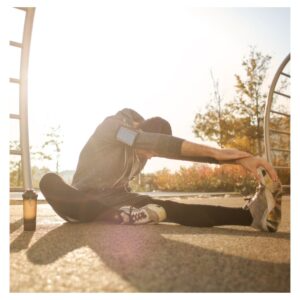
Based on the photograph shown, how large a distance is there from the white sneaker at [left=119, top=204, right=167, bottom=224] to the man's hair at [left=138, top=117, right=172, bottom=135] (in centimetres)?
48

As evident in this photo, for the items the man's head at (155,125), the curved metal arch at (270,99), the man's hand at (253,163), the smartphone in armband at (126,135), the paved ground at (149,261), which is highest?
the curved metal arch at (270,99)

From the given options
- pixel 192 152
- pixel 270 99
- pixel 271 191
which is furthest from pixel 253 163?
pixel 270 99

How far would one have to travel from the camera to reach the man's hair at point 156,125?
7.89 feet

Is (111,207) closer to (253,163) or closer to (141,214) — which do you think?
(141,214)

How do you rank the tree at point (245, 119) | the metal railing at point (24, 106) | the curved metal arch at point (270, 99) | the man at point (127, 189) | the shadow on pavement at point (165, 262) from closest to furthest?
the shadow on pavement at point (165, 262) < the man at point (127, 189) < the metal railing at point (24, 106) < the curved metal arch at point (270, 99) < the tree at point (245, 119)

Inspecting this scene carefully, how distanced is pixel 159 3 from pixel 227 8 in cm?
40

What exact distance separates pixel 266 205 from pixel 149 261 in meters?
0.88

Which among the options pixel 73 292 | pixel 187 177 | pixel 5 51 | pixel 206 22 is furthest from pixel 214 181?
pixel 73 292

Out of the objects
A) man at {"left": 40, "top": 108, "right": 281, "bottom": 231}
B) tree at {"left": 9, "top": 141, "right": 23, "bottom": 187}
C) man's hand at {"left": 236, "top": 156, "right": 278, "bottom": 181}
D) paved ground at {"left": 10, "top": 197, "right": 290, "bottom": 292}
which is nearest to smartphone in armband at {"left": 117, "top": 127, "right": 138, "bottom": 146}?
man at {"left": 40, "top": 108, "right": 281, "bottom": 231}

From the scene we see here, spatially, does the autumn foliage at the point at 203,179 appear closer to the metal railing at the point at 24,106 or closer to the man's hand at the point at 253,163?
the metal railing at the point at 24,106

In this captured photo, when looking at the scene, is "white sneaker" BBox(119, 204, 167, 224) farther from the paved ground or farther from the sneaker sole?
the sneaker sole

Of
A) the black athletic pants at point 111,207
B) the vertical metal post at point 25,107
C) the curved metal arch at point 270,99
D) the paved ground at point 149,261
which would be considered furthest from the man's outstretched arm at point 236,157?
the curved metal arch at point 270,99

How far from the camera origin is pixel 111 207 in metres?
2.28
